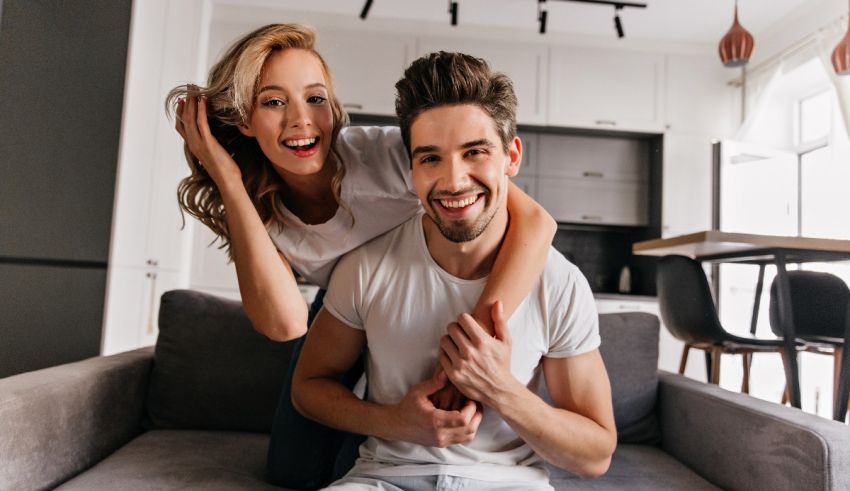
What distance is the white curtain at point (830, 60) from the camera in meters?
3.92

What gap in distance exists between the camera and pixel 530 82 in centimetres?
503

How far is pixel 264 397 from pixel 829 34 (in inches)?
164

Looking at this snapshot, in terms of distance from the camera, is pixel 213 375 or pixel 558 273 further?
pixel 213 375

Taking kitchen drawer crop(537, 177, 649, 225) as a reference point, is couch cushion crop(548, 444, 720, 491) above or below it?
below

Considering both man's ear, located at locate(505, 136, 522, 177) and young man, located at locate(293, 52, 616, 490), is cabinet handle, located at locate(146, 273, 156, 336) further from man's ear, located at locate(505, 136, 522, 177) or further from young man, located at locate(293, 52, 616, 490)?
man's ear, located at locate(505, 136, 522, 177)

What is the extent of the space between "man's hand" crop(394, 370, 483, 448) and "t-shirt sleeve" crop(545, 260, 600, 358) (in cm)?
22

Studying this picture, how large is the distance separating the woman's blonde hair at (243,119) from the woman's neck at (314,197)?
0.03 meters

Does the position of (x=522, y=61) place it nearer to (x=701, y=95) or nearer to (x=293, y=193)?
(x=701, y=95)

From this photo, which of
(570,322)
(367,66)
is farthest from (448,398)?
(367,66)

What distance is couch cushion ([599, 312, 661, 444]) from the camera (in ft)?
5.87

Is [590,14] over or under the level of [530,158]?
over

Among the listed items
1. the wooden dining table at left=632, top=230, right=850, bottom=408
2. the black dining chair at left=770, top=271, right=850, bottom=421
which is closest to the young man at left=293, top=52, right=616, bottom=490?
the wooden dining table at left=632, top=230, right=850, bottom=408

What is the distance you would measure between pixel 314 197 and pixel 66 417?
69 cm

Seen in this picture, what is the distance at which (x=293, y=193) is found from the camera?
4.89 ft
